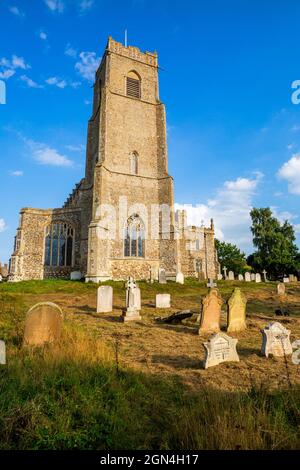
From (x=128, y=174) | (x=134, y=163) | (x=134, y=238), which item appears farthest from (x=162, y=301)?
(x=134, y=163)

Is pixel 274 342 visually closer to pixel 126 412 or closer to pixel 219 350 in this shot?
pixel 219 350

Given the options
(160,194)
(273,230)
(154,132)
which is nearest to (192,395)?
(160,194)

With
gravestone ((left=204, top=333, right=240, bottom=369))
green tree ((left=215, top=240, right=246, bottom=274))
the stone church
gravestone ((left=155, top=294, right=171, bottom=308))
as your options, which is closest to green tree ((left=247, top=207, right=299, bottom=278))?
green tree ((left=215, top=240, right=246, bottom=274))

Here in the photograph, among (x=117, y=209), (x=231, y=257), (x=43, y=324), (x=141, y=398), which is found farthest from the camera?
(x=231, y=257)

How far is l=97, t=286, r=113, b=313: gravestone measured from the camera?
1081 cm

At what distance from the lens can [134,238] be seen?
22.8 meters

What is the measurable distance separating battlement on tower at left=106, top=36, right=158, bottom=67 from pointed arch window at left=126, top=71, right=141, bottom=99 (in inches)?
71.6

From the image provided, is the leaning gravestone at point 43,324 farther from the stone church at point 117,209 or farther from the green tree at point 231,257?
the green tree at point 231,257

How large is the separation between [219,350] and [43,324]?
368 cm

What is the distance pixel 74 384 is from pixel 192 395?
1553 mm

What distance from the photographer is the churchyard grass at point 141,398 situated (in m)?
2.54

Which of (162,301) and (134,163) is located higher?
(134,163)

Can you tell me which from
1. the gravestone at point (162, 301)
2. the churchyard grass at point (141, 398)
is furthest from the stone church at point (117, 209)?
the churchyard grass at point (141, 398)
